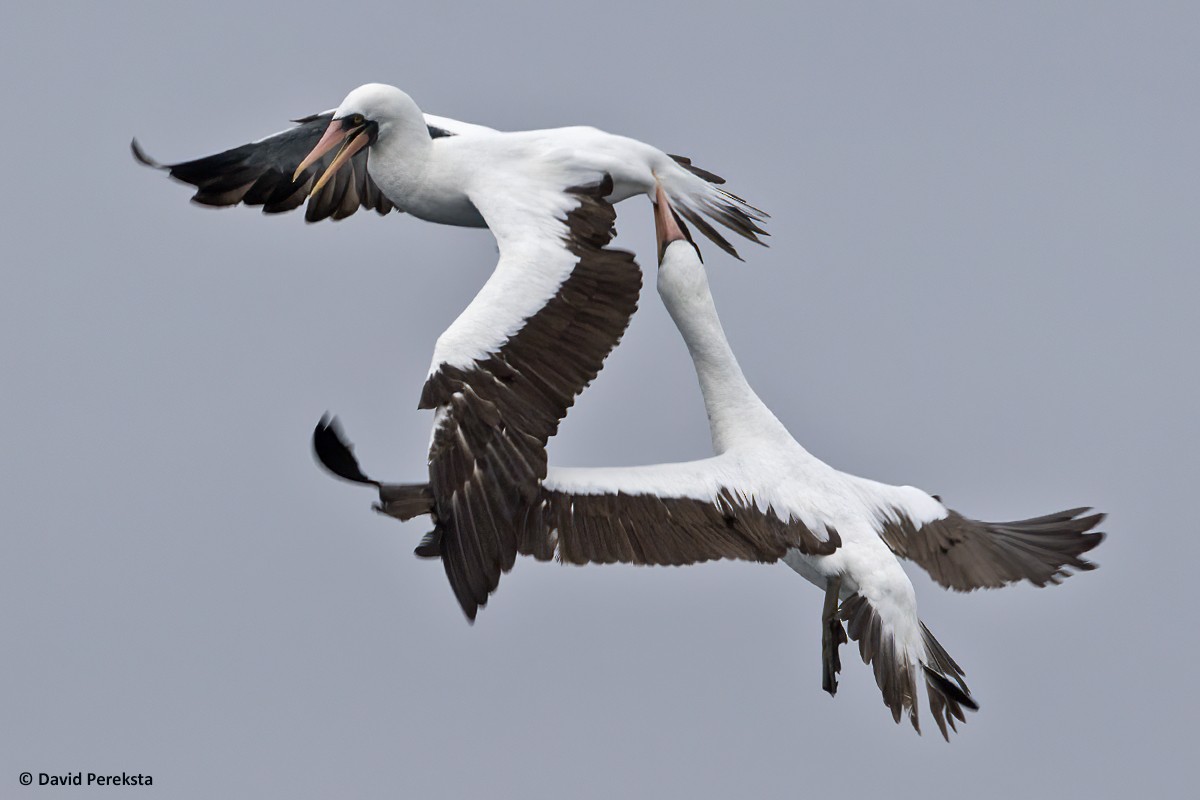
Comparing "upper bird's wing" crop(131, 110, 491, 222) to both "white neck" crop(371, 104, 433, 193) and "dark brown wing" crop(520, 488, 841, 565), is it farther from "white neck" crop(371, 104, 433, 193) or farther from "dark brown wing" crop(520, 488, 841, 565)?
"dark brown wing" crop(520, 488, 841, 565)

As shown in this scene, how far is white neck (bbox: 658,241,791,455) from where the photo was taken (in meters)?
17.6

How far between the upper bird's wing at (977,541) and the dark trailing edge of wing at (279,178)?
519cm

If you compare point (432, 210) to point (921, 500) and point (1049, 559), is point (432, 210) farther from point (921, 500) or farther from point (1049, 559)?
point (1049, 559)

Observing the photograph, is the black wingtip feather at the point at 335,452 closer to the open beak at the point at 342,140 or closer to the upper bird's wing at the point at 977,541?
the open beak at the point at 342,140

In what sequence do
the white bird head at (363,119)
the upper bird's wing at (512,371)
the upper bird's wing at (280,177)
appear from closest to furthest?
the upper bird's wing at (512,371) → the white bird head at (363,119) → the upper bird's wing at (280,177)

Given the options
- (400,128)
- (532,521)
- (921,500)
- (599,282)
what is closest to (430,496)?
(532,521)

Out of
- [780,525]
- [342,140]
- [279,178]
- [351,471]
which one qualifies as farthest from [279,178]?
[780,525]

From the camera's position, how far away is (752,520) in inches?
666

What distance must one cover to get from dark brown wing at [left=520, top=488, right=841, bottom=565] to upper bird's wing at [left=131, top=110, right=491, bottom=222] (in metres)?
4.16

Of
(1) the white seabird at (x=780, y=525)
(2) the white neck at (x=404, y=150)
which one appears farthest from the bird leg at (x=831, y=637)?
(2) the white neck at (x=404, y=150)

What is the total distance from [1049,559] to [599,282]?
448 centimetres

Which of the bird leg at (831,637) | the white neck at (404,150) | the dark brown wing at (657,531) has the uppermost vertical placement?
the white neck at (404,150)

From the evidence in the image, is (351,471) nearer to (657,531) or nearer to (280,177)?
(657,531)

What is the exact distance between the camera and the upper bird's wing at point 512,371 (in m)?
15.6
